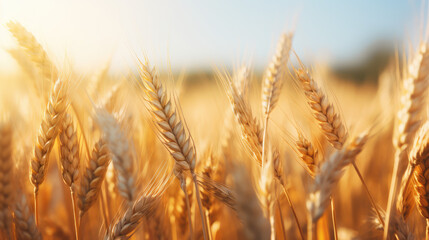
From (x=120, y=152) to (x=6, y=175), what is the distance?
0.73 metres

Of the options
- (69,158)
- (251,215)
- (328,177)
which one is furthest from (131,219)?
(328,177)

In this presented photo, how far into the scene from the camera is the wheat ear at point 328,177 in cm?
95

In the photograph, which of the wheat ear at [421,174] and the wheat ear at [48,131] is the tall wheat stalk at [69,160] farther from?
the wheat ear at [421,174]

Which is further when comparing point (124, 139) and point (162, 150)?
point (162, 150)

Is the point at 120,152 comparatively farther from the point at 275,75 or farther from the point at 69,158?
the point at 275,75

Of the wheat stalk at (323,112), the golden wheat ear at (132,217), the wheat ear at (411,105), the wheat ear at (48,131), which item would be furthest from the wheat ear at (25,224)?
the wheat ear at (411,105)

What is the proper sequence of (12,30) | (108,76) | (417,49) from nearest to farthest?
(417,49)
(12,30)
(108,76)

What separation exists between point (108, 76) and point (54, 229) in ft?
3.46

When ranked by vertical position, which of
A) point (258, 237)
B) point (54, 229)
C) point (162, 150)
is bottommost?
point (54, 229)

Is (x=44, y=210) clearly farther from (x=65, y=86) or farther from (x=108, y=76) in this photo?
(x=65, y=86)

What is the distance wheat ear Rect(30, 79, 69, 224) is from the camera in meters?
1.27

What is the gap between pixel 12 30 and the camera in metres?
1.43

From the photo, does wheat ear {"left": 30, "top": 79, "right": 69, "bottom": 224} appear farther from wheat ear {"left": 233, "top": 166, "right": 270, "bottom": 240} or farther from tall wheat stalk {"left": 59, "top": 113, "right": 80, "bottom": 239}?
wheat ear {"left": 233, "top": 166, "right": 270, "bottom": 240}

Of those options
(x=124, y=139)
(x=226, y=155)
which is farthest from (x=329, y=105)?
(x=124, y=139)
